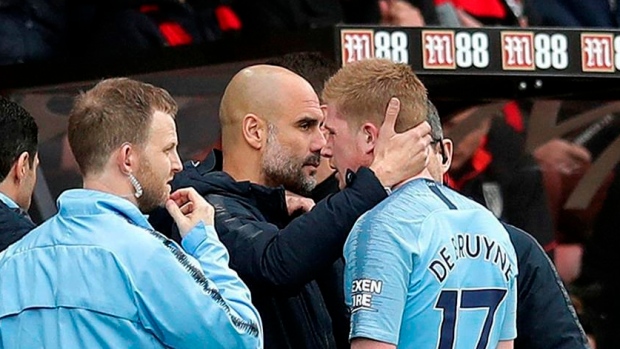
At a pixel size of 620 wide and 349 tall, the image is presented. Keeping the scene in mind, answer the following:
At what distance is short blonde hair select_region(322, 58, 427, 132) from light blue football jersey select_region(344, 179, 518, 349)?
21cm

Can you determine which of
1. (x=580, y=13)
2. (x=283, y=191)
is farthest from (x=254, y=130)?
(x=580, y=13)

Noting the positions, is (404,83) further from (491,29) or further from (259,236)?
(491,29)

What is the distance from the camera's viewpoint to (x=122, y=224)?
3990 millimetres

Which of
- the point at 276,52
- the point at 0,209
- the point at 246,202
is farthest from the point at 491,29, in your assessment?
the point at 0,209

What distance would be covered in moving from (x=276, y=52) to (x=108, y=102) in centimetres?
224

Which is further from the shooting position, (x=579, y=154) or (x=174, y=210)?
(x=579, y=154)

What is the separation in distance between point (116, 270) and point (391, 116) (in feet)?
2.77

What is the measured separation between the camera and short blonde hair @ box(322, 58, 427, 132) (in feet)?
14.3

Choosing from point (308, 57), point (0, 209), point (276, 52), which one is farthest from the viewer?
point (276, 52)

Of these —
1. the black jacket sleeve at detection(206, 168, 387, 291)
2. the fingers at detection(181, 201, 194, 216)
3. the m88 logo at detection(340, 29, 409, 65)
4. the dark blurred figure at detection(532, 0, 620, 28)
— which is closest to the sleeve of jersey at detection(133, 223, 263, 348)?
the fingers at detection(181, 201, 194, 216)

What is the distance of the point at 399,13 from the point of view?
8.16 metres

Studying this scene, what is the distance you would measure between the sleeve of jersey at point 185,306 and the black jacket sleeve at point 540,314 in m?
0.99

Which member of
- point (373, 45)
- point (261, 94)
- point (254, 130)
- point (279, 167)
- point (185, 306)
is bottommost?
point (185, 306)

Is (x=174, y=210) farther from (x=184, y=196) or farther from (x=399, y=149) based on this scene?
(x=399, y=149)
